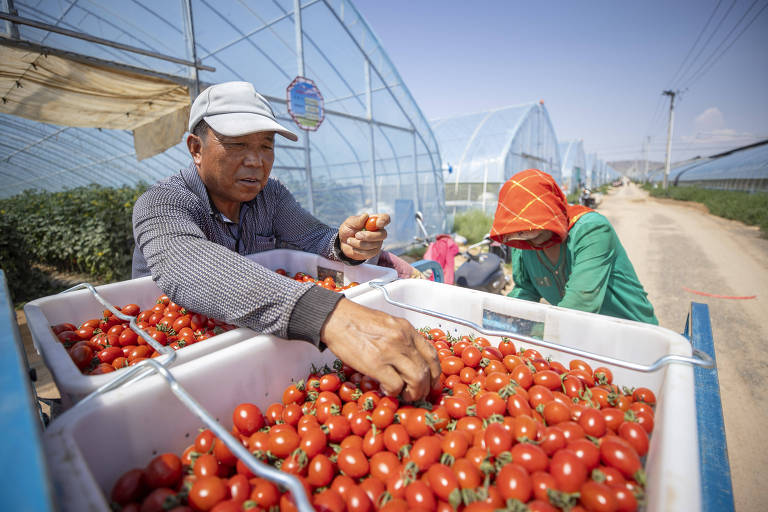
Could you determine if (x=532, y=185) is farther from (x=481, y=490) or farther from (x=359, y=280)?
(x=481, y=490)

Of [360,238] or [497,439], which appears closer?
[497,439]

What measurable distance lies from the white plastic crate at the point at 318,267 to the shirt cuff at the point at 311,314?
79 centimetres

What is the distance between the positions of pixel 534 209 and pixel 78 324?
240 centimetres

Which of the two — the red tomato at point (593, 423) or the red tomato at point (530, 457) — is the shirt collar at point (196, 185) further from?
the red tomato at point (593, 423)

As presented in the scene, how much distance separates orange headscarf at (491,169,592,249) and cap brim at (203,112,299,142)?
1.29 meters

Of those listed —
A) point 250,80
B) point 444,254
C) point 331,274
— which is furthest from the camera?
point 250,80

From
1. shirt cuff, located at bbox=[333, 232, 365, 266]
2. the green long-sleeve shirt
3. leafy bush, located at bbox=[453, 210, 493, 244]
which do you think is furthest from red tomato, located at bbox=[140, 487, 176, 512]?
leafy bush, located at bbox=[453, 210, 493, 244]

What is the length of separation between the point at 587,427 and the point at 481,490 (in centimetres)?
36

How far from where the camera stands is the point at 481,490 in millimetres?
835

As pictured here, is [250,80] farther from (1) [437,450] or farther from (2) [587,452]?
(2) [587,452]

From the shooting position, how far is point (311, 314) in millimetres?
1028

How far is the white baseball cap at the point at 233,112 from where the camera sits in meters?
1.52

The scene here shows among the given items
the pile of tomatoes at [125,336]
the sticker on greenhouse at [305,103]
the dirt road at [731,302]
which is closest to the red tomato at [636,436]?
the pile of tomatoes at [125,336]

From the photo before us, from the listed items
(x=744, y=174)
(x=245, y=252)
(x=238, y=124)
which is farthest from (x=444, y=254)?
(x=744, y=174)
